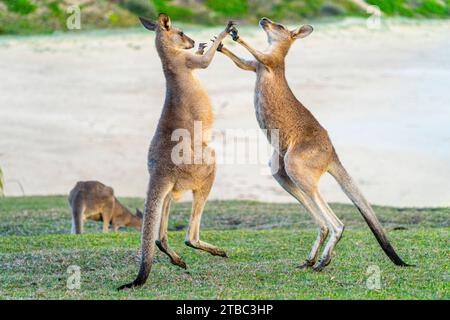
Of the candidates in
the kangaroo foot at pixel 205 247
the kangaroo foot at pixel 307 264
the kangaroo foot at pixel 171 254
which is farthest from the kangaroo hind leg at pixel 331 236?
the kangaroo foot at pixel 171 254

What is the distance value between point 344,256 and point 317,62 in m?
21.1

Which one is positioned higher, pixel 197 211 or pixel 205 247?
pixel 197 211

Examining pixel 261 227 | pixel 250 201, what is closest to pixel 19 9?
pixel 250 201

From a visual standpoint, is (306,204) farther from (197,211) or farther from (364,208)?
(197,211)

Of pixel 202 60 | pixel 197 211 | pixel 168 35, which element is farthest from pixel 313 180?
pixel 168 35

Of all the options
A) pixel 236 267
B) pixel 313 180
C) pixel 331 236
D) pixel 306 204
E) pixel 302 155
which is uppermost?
pixel 302 155

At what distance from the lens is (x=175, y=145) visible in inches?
326

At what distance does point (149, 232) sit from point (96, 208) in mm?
5658

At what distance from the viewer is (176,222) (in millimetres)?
14602

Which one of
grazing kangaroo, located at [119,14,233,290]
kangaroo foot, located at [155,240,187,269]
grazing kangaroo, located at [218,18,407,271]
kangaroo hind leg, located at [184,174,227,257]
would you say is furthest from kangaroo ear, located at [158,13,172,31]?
kangaroo foot, located at [155,240,187,269]

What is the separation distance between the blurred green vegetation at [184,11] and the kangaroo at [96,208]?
827 inches

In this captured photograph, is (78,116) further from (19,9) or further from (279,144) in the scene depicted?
(279,144)

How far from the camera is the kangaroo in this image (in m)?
13.1

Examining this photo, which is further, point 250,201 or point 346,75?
point 346,75
